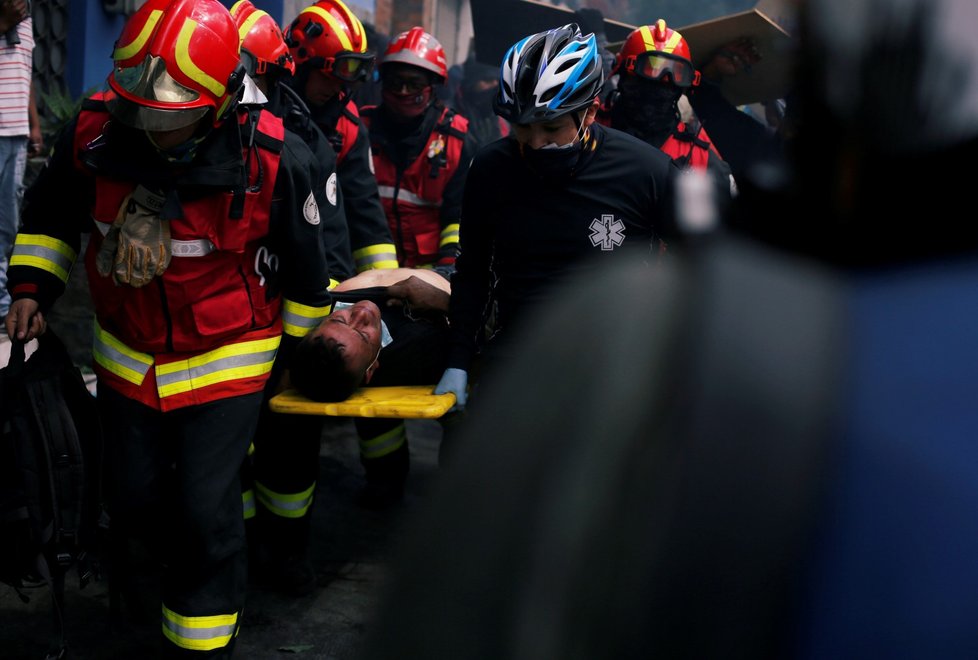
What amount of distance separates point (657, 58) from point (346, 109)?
1.63 meters

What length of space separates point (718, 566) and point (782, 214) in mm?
236

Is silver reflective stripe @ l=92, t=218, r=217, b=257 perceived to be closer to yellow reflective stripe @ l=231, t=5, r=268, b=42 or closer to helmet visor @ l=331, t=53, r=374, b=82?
yellow reflective stripe @ l=231, t=5, r=268, b=42

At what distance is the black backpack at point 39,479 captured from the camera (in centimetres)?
327

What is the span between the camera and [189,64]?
3152 mm

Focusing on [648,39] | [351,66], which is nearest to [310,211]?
[351,66]

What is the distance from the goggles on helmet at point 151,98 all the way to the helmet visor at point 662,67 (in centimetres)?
303

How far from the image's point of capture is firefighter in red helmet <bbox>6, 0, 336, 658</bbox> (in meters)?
3.20

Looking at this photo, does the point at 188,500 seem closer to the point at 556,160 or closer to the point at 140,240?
the point at 140,240

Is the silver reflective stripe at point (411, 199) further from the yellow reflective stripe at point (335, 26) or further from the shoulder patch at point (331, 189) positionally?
the shoulder patch at point (331, 189)

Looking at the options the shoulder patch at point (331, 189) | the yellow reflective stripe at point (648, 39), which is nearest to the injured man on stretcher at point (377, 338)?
the shoulder patch at point (331, 189)

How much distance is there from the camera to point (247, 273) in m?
3.55

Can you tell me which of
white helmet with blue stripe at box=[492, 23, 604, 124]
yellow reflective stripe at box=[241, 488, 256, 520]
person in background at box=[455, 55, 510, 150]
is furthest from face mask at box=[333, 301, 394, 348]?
person in background at box=[455, 55, 510, 150]

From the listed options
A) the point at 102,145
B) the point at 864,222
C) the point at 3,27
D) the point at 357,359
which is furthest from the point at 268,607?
the point at 864,222

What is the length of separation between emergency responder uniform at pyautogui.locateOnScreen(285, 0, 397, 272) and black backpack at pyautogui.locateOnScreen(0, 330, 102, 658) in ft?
6.42
